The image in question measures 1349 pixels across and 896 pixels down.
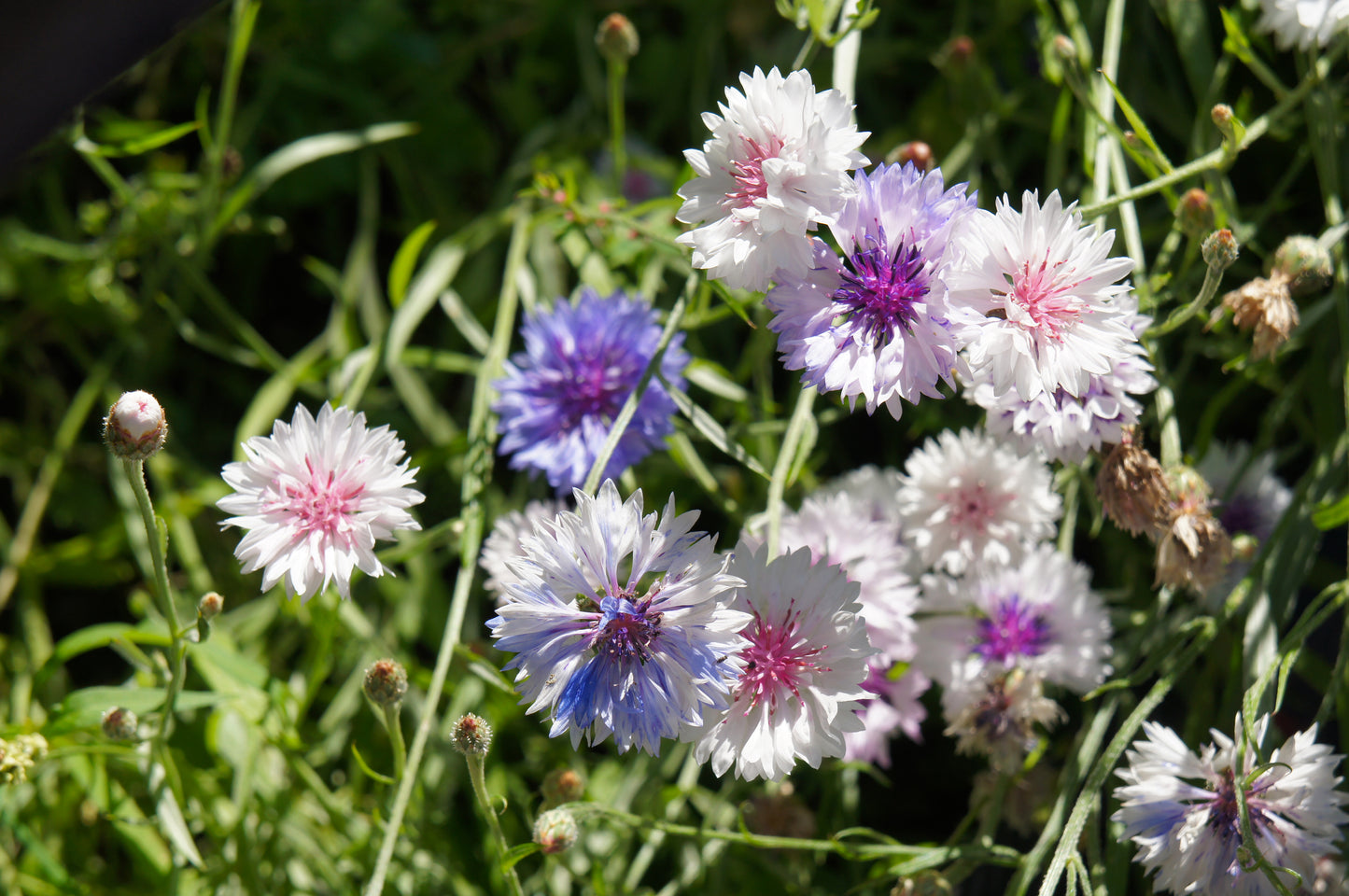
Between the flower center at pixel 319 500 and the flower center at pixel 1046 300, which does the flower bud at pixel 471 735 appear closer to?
the flower center at pixel 319 500

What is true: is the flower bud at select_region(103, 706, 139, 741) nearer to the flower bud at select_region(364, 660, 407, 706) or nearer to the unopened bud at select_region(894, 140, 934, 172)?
the flower bud at select_region(364, 660, 407, 706)

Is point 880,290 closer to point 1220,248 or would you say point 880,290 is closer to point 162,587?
point 1220,248

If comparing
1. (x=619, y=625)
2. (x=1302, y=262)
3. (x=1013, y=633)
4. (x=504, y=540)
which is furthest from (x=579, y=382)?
(x=1302, y=262)

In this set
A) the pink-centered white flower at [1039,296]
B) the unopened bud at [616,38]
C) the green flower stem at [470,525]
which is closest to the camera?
the pink-centered white flower at [1039,296]

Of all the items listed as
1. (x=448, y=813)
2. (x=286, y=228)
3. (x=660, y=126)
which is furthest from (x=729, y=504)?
(x=286, y=228)

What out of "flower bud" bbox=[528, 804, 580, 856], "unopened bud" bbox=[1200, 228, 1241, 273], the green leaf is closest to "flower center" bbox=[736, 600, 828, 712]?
"flower bud" bbox=[528, 804, 580, 856]

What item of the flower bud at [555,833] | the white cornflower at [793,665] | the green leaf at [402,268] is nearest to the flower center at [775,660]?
the white cornflower at [793,665]
